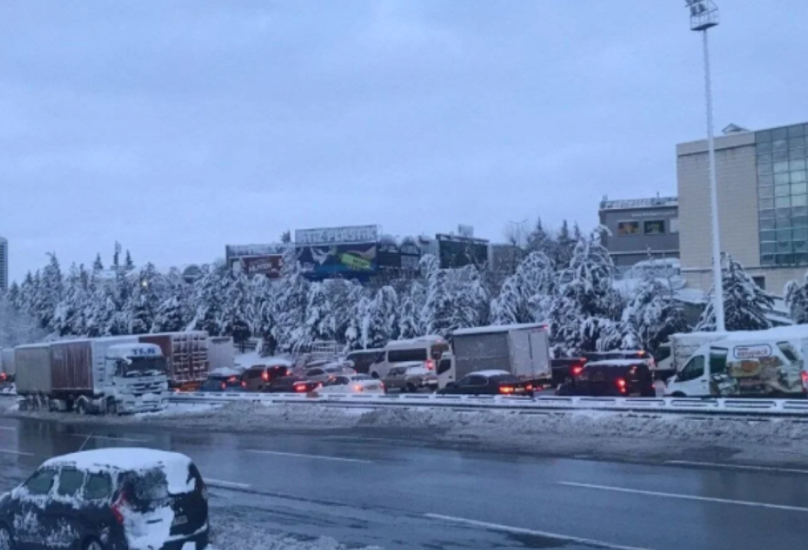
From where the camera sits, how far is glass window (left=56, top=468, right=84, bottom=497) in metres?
12.4

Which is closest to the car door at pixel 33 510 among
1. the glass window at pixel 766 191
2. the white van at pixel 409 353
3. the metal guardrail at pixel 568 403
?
the metal guardrail at pixel 568 403

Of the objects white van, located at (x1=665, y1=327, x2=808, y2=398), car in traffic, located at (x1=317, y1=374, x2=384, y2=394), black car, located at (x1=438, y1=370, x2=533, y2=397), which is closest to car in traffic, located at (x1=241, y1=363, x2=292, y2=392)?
car in traffic, located at (x1=317, y1=374, x2=384, y2=394)

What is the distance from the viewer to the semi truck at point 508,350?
142 feet

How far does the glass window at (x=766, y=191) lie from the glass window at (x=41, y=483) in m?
67.2

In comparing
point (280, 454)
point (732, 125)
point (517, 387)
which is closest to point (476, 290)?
point (732, 125)

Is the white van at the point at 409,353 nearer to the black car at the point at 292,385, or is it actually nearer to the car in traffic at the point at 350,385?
the black car at the point at 292,385

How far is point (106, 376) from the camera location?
43062mm

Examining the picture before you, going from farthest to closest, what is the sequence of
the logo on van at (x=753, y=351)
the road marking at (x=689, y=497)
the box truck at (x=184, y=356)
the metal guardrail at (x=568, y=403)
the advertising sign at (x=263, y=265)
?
1. the advertising sign at (x=263, y=265)
2. the box truck at (x=184, y=356)
3. the logo on van at (x=753, y=351)
4. the metal guardrail at (x=568, y=403)
5. the road marking at (x=689, y=497)

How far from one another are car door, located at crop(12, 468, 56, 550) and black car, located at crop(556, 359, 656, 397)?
78.9 feet

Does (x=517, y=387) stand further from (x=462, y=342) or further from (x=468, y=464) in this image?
(x=468, y=464)

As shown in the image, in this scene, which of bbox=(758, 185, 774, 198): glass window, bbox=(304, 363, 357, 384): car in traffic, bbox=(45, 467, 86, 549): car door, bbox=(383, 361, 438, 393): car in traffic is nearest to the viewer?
bbox=(45, 467, 86, 549): car door

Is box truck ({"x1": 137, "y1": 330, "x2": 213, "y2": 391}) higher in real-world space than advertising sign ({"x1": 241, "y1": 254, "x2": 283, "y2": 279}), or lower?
lower

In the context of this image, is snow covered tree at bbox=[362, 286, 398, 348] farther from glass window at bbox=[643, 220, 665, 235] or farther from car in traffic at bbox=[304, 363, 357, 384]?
glass window at bbox=[643, 220, 665, 235]

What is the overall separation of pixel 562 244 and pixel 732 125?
23.8m
